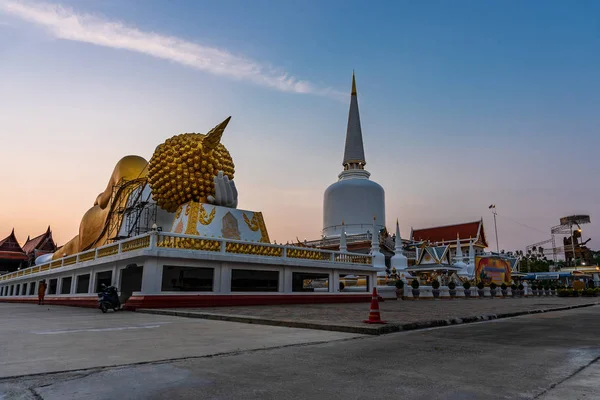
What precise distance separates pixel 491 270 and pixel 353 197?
16781 millimetres

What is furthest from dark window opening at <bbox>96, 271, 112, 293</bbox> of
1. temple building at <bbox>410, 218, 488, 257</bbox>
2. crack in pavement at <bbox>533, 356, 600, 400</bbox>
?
temple building at <bbox>410, 218, 488, 257</bbox>

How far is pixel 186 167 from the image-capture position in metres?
20.8

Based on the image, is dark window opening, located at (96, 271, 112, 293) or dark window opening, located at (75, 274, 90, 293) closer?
dark window opening, located at (96, 271, 112, 293)

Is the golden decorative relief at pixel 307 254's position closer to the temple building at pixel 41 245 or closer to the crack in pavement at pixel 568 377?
the crack in pavement at pixel 568 377

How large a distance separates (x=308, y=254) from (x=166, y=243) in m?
7.67

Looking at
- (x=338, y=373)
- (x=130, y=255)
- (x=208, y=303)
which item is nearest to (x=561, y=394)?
(x=338, y=373)

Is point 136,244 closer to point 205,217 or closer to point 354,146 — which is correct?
point 205,217

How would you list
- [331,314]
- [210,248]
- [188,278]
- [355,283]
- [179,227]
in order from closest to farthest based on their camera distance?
[331,314] < [210,248] < [188,278] < [179,227] < [355,283]

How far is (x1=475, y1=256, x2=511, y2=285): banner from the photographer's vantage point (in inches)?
1501

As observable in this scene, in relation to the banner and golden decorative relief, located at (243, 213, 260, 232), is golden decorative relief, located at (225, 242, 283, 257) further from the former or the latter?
the banner

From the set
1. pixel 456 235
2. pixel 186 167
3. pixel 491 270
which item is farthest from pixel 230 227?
pixel 456 235

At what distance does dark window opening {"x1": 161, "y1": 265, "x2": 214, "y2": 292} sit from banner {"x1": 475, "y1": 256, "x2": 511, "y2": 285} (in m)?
27.1

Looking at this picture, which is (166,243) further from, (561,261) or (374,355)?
(561,261)

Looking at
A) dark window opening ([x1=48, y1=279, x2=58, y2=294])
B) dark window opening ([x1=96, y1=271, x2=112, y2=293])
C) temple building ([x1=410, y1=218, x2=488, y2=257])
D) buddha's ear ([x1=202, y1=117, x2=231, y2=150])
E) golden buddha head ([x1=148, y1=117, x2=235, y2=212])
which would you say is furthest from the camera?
temple building ([x1=410, y1=218, x2=488, y2=257])
